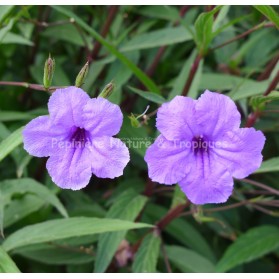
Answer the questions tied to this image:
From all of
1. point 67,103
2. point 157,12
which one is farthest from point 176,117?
point 157,12

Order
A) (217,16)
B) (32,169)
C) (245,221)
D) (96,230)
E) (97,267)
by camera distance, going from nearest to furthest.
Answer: (96,230) < (97,267) < (217,16) < (32,169) < (245,221)

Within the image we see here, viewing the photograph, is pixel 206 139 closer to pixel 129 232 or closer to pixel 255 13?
pixel 129 232

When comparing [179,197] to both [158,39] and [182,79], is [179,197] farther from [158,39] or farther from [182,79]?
[158,39]

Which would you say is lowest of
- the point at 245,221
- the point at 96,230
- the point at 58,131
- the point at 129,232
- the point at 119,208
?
the point at 245,221

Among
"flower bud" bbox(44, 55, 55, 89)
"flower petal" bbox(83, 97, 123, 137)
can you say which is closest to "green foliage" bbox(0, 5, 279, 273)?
"flower bud" bbox(44, 55, 55, 89)

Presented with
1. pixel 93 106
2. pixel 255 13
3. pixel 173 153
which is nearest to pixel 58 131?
pixel 93 106

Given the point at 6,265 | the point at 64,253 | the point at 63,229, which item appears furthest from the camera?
the point at 64,253

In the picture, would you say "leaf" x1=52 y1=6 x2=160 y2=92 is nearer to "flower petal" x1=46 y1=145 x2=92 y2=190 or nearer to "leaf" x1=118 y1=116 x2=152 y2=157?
"leaf" x1=118 y1=116 x2=152 y2=157

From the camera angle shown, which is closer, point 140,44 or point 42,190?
point 42,190
